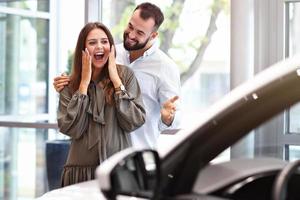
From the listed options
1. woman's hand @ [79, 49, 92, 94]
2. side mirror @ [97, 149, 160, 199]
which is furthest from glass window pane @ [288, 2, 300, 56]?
side mirror @ [97, 149, 160, 199]

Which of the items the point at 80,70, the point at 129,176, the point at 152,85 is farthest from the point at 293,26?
the point at 129,176

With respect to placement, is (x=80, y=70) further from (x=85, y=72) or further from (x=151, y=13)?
(x=151, y=13)

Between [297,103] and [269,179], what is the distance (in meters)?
0.23

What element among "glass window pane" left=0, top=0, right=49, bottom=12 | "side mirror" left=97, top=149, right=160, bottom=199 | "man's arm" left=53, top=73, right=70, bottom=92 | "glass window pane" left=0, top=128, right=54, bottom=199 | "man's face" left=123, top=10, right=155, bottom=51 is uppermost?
"glass window pane" left=0, top=0, right=49, bottom=12

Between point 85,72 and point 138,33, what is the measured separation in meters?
0.66

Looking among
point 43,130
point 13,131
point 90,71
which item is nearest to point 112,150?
point 90,71

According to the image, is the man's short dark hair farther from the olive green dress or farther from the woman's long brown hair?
the olive green dress

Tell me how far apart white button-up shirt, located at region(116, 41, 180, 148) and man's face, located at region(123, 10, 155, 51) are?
0.23ft

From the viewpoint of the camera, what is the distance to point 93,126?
2936 mm

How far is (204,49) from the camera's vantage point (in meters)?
4.23

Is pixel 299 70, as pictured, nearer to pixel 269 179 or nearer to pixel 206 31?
pixel 269 179

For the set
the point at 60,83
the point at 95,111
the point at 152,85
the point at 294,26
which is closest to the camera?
the point at 95,111

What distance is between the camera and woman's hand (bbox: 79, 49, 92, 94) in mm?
2941

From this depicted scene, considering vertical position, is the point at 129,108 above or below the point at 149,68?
below
